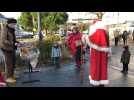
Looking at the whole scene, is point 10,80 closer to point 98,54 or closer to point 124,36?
point 98,54

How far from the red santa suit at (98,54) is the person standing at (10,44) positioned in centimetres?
166

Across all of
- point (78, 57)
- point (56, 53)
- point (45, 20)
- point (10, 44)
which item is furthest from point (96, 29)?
point (10, 44)

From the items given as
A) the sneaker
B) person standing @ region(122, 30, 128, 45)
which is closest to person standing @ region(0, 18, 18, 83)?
the sneaker

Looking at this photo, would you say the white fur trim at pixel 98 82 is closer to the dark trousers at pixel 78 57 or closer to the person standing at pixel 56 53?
the dark trousers at pixel 78 57

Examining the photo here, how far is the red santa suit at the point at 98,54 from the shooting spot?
1316 cm

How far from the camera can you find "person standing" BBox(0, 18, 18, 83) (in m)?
13.1

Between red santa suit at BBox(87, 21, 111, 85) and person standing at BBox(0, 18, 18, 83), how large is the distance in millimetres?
1664

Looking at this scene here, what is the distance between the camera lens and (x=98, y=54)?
13.2m

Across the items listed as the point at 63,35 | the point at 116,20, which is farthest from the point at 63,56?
the point at 116,20

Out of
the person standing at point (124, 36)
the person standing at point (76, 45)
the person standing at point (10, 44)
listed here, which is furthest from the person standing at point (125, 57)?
the person standing at point (10, 44)

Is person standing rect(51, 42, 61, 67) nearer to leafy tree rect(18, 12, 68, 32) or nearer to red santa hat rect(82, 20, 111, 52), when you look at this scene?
leafy tree rect(18, 12, 68, 32)

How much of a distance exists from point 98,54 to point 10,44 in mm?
1950

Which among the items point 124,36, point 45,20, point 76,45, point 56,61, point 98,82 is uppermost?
point 45,20
